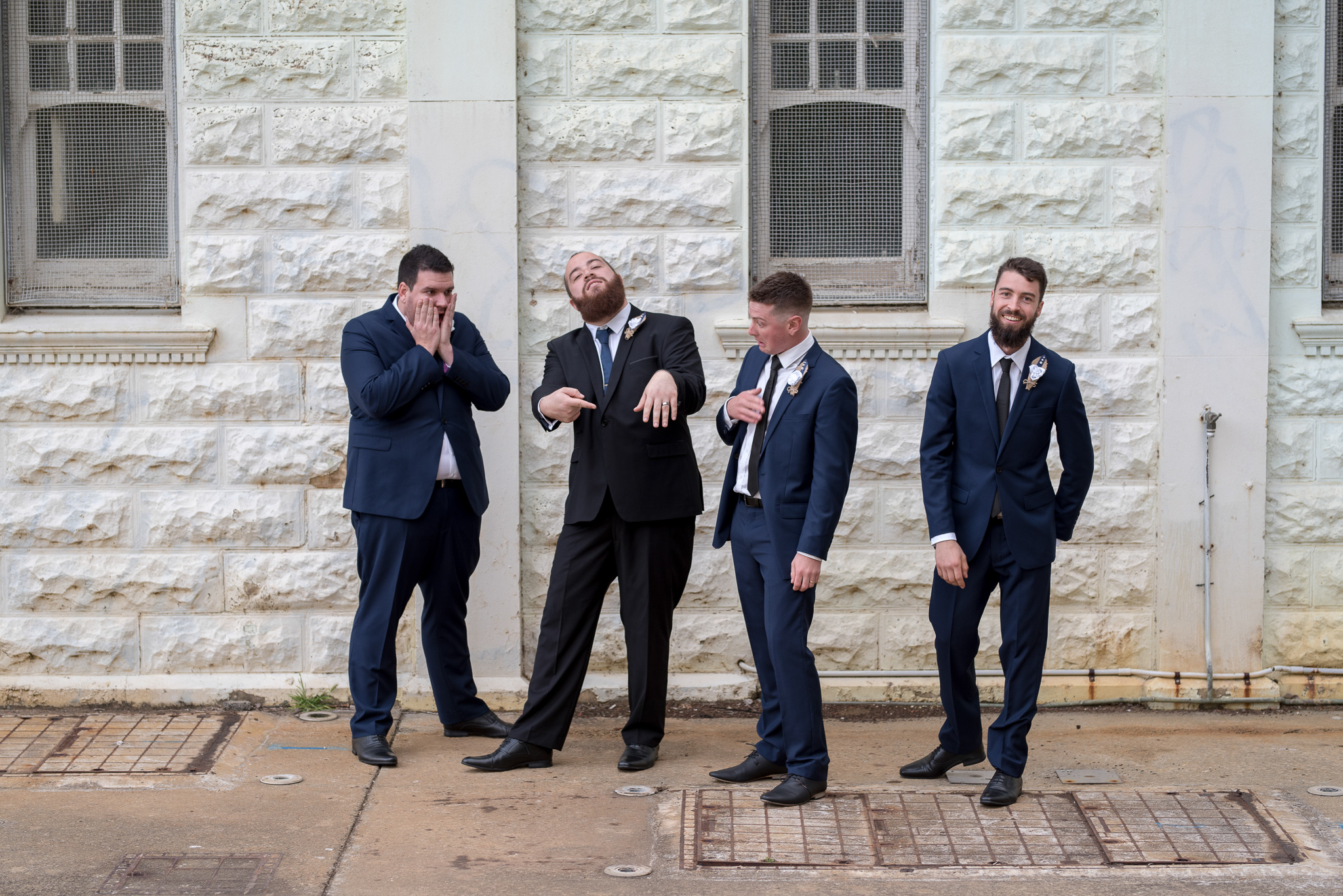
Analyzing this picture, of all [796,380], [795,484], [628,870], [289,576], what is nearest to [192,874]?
[628,870]

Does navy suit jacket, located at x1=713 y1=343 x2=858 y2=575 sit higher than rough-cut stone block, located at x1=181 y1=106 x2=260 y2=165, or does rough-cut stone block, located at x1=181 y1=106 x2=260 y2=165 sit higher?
rough-cut stone block, located at x1=181 y1=106 x2=260 y2=165

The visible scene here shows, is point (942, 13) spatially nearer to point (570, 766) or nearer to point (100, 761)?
point (570, 766)

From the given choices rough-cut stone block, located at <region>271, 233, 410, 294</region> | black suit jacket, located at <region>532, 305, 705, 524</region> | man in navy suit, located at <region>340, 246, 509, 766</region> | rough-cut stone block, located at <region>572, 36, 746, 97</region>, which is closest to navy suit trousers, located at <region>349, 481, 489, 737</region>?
man in navy suit, located at <region>340, 246, 509, 766</region>

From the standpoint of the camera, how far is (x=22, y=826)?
489 cm

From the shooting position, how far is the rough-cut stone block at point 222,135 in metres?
6.58

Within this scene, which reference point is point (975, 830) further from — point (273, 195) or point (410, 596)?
point (273, 195)

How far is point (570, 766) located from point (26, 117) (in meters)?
4.40

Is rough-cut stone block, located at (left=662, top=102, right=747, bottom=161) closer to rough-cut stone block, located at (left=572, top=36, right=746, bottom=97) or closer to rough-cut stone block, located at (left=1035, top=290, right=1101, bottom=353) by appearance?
rough-cut stone block, located at (left=572, top=36, right=746, bottom=97)

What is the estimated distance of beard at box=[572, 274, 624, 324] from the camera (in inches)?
221

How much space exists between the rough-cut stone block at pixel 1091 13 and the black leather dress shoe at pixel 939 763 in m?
3.62

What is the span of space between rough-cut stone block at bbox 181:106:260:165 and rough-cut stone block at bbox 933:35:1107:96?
3.47 m

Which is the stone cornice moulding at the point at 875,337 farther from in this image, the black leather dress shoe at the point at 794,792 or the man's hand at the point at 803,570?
the black leather dress shoe at the point at 794,792

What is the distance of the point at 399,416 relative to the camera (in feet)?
18.8

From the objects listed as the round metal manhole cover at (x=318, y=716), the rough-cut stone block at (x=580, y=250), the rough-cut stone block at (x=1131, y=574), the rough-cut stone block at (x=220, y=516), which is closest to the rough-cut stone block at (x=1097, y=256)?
the rough-cut stone block at (x=1131, y=574)
